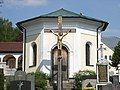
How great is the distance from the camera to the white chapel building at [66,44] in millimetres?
33219

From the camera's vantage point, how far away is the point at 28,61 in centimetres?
3528

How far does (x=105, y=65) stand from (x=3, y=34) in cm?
5825

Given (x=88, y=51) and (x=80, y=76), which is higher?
(x=88, y=51)

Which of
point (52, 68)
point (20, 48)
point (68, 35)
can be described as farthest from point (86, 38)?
point (20, 48)

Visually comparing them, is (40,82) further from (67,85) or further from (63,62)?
(63,62)

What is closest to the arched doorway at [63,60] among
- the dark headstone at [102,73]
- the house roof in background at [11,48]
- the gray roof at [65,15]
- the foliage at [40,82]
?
the foliage at [40,82]

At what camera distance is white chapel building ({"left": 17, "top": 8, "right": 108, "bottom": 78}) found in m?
33.2

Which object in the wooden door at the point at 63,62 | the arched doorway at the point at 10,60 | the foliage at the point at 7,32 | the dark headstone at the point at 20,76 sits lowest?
the dark headstone at the point at 20,76

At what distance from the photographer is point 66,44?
33.5 meters

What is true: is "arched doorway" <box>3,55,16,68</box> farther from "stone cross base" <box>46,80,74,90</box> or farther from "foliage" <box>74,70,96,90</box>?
"stone cross base" <box>46,80,74,90</box>

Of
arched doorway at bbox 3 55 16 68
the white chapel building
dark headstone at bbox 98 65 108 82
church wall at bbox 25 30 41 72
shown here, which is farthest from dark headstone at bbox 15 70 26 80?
arched doorway at bbox 3 55 16 68

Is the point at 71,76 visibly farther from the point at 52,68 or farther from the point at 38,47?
the point at 38,47

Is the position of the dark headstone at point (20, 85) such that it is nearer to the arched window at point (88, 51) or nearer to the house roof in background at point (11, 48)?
the arched window at point (88, 51)

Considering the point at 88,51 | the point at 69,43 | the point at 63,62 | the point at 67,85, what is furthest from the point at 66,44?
the point at 67,85
